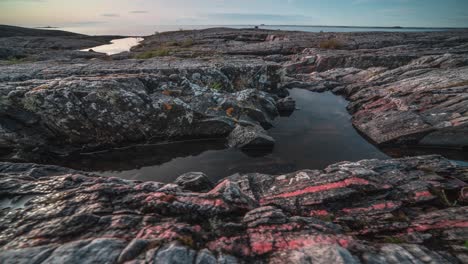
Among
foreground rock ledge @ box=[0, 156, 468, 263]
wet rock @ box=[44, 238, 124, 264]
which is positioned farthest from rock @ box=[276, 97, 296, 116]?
wet rock @ box=[44, 238, 124, 264]

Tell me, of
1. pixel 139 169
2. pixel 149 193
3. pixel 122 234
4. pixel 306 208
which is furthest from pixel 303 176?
pixel 139 169

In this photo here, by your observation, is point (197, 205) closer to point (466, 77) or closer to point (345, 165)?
point (345, 165)

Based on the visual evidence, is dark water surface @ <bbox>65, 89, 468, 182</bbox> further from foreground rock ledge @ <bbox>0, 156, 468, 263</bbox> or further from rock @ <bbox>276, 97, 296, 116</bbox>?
rock @ <bbox>276, 97, 296, 116</bbox>

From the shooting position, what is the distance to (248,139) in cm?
1012

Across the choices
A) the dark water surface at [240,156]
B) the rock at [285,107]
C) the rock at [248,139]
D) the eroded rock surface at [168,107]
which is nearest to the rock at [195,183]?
the dark water surface at [240,156]

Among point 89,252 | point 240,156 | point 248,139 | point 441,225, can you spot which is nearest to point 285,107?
point 248,139

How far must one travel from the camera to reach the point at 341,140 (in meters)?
11.4

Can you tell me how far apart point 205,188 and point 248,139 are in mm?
4158

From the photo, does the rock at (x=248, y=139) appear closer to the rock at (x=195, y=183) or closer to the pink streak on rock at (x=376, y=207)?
the rock at (x=195, y=183)

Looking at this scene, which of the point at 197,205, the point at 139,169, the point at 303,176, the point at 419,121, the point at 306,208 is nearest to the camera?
the point at 197,205

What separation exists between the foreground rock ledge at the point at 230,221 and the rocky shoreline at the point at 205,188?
25 millimetres

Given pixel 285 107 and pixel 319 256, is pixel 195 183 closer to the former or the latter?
pixel 319 256

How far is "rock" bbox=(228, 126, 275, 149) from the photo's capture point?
10055 mm

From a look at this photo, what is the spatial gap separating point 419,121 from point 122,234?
531 inches
